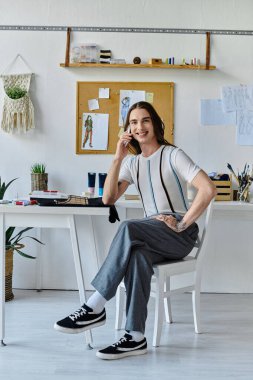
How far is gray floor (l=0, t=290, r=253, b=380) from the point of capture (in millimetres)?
2783

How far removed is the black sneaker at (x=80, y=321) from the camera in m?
2.92

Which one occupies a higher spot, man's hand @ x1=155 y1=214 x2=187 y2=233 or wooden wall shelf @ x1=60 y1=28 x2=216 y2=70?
wooden wall shelf @ x1=60 y1=28 x2=216 y2=70

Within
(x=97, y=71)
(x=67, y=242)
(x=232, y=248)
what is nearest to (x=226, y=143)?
(x=232, y=248)

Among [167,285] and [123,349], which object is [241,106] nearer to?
[167,285]

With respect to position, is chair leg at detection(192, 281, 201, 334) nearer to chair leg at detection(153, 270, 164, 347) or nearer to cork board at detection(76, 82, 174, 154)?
chair leg at detection(153, 270, 164, 347)

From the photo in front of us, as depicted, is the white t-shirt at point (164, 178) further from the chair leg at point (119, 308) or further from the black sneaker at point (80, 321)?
the black sneaker at point (80, 321)

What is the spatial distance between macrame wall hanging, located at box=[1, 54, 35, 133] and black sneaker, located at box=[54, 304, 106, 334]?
5.71 ft

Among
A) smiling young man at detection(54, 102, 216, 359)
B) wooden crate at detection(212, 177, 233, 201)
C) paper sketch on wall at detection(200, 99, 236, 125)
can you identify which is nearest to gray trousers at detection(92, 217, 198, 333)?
smiling young man at detection(54, 102, 216, 359)

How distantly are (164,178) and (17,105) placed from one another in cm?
148

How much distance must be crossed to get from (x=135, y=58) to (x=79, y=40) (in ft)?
1.36

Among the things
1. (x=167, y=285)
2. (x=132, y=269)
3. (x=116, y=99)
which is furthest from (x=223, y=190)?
(x=132, y=269)

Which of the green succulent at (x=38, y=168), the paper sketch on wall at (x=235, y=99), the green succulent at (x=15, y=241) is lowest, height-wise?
the green succulent at (x=15, y=241)

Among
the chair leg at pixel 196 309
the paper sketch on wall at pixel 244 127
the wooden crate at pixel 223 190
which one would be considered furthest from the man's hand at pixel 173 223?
the paper sketch on wall at pixel 244 127

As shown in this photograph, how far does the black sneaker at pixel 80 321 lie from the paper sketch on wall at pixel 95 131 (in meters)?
1.60
